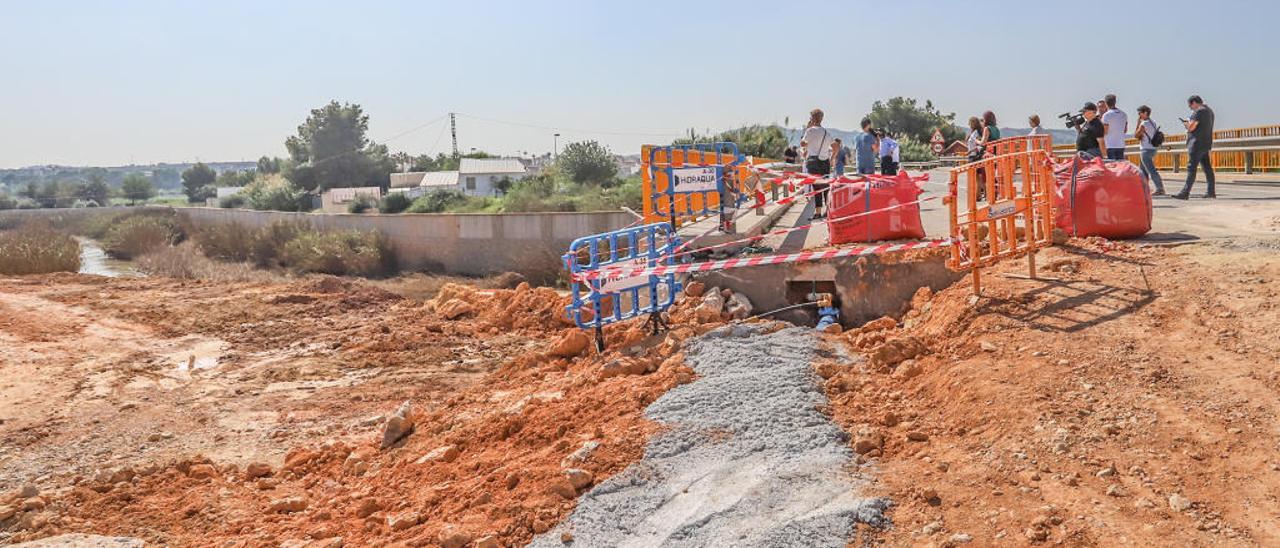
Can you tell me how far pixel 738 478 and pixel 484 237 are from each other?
19.8 m

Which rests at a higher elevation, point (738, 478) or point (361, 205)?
A: point (361, 205)

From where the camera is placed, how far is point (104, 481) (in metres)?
8.80

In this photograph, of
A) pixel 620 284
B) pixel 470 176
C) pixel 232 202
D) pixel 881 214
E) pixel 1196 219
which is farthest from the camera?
pixel 470 176

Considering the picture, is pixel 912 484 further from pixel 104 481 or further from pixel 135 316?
pixel 135 316

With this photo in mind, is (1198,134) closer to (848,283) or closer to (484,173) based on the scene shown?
(848,283)

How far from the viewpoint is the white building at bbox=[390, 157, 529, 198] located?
81.5m

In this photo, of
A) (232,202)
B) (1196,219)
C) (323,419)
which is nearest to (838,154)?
(1196,219)

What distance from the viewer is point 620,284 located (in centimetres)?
996

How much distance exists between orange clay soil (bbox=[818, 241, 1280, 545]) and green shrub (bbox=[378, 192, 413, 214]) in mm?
41574

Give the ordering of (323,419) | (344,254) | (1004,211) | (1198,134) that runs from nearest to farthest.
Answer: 1. (1004,211)
2. (323,419)
3. (1198,134)
4. (344,254)

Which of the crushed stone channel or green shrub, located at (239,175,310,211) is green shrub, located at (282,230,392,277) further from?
green shrub, located at (239,175,310,211)

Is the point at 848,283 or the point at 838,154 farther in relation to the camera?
the point at 838,154

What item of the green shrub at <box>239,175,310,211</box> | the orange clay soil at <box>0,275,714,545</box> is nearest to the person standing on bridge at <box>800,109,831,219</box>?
the orange clay soil at <box>0,275,714,545</box>

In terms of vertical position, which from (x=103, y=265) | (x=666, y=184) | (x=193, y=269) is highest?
(x=666, y=184)
